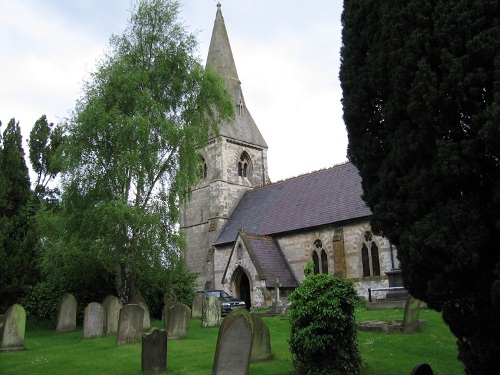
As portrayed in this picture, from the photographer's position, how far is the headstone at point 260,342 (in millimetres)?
9758

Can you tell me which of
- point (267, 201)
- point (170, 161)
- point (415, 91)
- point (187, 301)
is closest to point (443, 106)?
point (415, 91)

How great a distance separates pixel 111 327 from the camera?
1419cm


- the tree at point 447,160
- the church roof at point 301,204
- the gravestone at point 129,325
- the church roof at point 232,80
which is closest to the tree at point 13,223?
the gravestone at point 129,325

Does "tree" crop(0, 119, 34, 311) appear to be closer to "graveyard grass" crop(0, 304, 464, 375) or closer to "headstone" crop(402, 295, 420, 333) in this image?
"graveyard grass" crop(0, 304, 464, 375)

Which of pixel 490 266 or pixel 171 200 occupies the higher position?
pixel 171 200

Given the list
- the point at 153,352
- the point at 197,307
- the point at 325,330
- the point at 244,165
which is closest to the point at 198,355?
the point at 153,352

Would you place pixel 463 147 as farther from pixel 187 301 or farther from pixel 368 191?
pixel 187 301

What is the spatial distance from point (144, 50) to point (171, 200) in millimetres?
5906

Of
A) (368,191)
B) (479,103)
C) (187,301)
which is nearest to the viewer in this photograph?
(479,103)

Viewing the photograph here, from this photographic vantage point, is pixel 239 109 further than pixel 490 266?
Yes

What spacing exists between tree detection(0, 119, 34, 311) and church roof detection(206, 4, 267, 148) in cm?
1882

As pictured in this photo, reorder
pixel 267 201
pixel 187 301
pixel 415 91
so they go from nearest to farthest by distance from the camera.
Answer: pixel 415 91 → pixel 187 301 → pixel 267 201

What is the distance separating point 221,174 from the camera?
33375 millimetres

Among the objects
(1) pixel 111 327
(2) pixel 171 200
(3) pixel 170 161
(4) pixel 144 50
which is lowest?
(1) pixel 111 327
